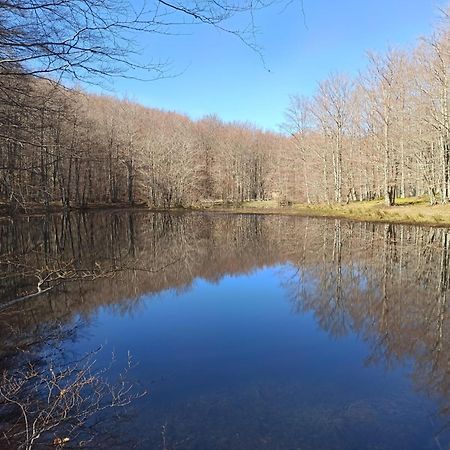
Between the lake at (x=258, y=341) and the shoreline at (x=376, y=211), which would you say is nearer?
the lake at (x=258, y=341)

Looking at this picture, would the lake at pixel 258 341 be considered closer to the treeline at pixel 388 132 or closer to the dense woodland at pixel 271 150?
the dense woodland at pixel 271 150

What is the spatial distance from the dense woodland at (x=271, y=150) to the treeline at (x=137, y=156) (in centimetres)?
3

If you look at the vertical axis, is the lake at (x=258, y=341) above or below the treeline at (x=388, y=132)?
below

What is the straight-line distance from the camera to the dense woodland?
491cm

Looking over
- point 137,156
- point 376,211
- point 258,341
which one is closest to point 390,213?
point 376,211

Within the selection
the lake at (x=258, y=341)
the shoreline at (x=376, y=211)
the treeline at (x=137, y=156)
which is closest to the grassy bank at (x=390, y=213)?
the shoreline at (x=376, y=211)

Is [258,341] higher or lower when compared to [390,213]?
lower

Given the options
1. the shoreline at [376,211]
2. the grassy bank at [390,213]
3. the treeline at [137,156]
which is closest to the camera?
the treeline at [137,156]

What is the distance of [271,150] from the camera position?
226 ft

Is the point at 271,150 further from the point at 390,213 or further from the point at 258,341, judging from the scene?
the point at 258,341

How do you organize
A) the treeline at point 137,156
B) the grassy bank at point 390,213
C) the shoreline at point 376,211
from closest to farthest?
the treeline at point 137,156
the grassy bank at point 390,213
the shoreline at point 376,211

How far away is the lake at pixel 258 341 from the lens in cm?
412

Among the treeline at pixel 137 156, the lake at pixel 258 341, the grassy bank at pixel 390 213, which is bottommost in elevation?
the lake at pixel 258 341

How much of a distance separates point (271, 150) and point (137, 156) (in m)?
28.2
